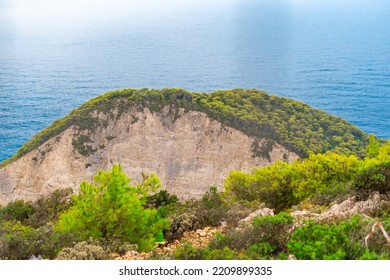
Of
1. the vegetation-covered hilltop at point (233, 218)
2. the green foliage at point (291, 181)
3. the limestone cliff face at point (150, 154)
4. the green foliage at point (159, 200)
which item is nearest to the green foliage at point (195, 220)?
the vegetation-covered hilltop at point (233, 218)

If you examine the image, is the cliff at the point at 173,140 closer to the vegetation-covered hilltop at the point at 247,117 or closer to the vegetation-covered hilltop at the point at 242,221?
the vegetation-covered hilltop at the point at 247,117

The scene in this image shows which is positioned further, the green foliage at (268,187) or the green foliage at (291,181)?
the green foliage at (268,187)

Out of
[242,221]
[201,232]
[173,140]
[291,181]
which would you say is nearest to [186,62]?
[173,140]

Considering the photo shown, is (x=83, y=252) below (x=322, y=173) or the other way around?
the other way around

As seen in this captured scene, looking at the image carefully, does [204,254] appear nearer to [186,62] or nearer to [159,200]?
[159,200]

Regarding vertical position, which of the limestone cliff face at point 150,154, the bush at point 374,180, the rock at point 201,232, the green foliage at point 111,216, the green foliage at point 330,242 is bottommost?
the limestone cliff face at point 150,154

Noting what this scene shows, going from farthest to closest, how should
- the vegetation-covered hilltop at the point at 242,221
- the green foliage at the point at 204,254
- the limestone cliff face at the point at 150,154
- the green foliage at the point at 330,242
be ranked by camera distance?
the limestone cliff face at the point at 150,154 → the vegetation-covered hilltop at the point at 242,221 → the green foliage at the point at 204,254 → the green foliage at the point at 330,242
